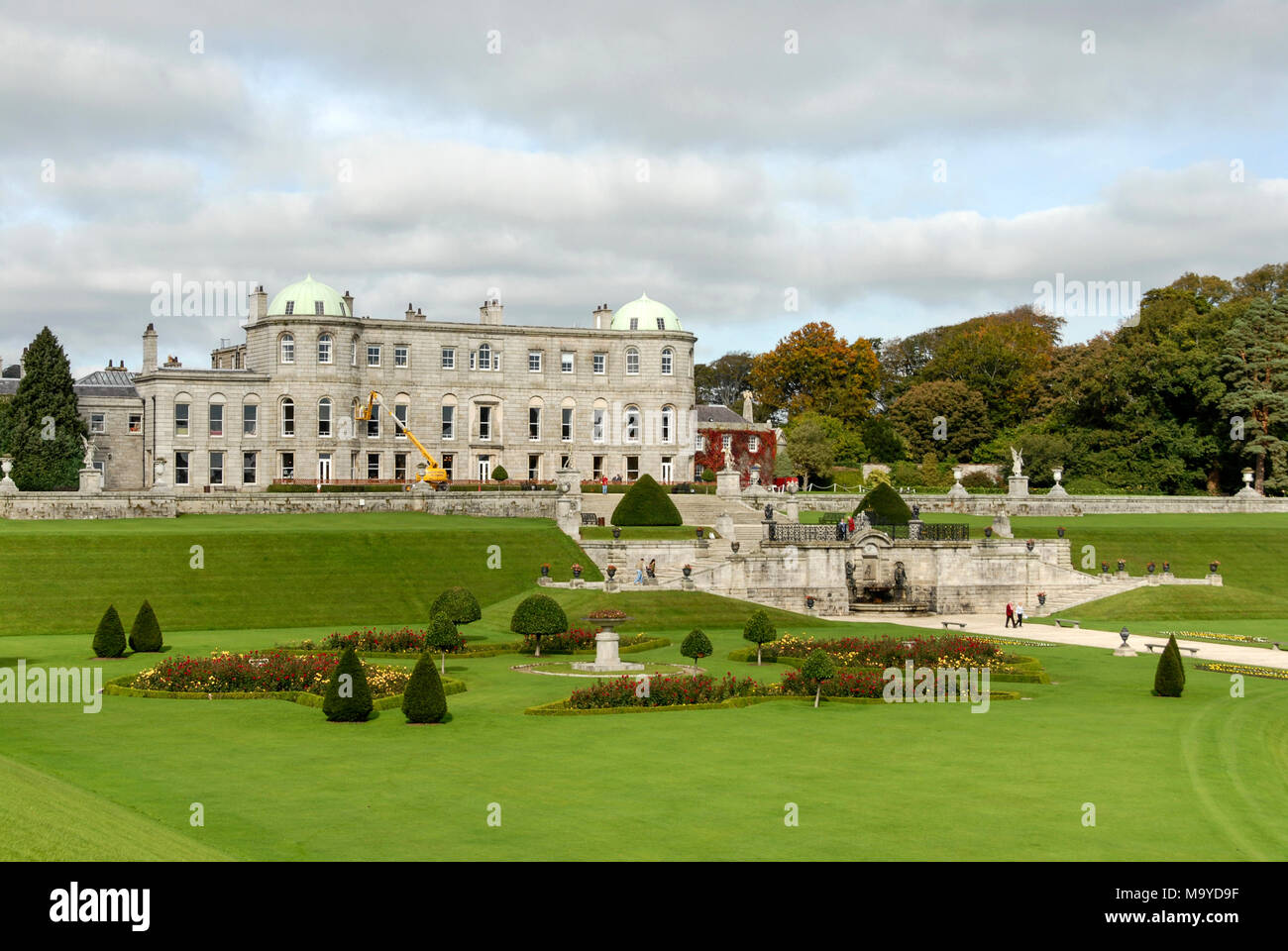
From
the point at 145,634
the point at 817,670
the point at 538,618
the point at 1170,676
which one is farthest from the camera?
the point at 538,618

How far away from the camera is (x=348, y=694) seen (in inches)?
1139

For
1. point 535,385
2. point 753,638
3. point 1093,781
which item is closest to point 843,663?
point 753,638

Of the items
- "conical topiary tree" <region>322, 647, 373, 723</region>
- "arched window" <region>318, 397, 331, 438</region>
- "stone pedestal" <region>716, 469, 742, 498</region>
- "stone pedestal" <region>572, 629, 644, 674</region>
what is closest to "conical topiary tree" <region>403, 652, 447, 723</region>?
"conical topiary tree" <region>322, 647, 373, 723</region>

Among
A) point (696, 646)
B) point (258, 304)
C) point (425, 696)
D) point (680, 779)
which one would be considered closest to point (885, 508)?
point (696, 646)

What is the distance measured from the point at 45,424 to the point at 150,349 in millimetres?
11352

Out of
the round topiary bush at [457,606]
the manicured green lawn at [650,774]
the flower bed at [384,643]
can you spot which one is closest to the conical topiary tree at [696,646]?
the manicured green lawn at [650,774]

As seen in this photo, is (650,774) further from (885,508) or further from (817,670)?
(885,508)

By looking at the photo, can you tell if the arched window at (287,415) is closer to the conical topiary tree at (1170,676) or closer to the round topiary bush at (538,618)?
the round topiary bush at (538,618)

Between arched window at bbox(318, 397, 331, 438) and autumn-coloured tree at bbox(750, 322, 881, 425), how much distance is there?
42789 mm

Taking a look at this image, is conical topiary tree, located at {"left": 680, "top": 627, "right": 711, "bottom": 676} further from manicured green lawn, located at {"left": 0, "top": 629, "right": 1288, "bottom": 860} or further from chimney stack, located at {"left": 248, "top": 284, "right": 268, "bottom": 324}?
chimney stack, located at {"left": 248, "top": 284, "right": 268, "bottom": 324}

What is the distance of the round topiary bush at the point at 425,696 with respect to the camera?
1131 inches

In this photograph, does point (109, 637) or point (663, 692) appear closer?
point (663, 692)

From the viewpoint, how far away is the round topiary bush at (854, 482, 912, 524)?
6109 cm

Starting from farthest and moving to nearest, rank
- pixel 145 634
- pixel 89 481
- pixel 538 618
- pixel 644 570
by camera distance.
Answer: pixel 89 481 → pixel 644 570 → pixel 538 618 → pixel 145 634
